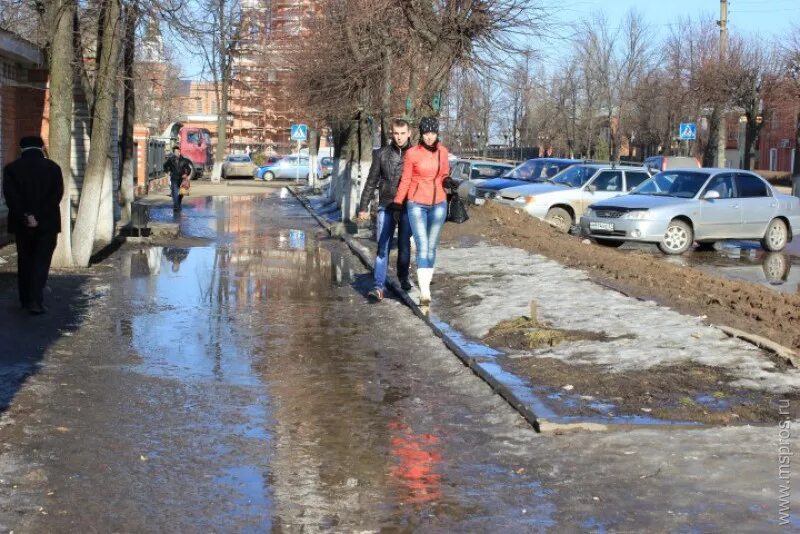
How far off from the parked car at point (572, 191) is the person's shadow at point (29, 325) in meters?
12.0

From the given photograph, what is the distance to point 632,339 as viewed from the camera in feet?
29.1

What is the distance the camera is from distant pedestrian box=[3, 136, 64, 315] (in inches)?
424

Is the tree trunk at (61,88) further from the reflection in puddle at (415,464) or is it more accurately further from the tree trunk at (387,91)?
the reflection in puddle at (415,464)

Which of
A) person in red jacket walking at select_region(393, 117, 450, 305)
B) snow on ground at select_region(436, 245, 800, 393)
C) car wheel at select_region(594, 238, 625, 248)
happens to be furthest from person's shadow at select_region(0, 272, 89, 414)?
car wheel at select_region(594, 238, 625, 248)

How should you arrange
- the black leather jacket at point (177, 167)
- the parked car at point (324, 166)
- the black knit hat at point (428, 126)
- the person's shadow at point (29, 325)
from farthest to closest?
the parked car at point (324, 166)
the black leather jacket at point (177, 167)
the black knit hat at point (428, 126)
the person's shadow at point (29, 325)

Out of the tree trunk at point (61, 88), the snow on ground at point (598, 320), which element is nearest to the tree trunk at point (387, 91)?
the snow on ground at point (598, 320)

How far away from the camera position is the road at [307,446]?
5.03 m

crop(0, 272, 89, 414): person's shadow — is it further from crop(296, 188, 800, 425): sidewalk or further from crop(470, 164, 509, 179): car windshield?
crop(470, 164, 509, 179): car windshield

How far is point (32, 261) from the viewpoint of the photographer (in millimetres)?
10844

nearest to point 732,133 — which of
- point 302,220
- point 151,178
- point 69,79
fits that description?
point 151,178

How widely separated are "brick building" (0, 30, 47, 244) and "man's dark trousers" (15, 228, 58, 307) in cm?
730

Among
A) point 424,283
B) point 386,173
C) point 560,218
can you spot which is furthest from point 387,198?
point 560,218

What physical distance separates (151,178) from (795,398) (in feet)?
140

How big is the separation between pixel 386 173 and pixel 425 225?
1.23 m
